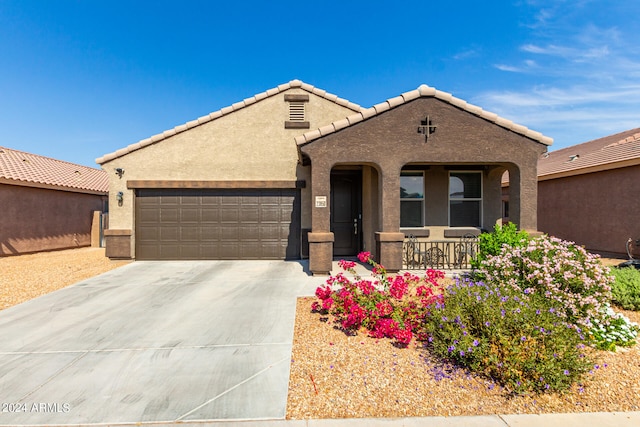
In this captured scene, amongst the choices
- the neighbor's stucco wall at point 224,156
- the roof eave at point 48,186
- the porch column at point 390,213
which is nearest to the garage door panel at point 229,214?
the neighbor's stucco wall at point 224,156

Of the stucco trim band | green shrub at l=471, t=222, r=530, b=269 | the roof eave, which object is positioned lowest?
green shrub at l=471, t=222, r=530, b=269

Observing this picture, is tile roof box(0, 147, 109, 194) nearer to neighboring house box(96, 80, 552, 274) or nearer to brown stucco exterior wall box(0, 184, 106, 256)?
brown stucco exterior wall box(0, 184, 106, 256)

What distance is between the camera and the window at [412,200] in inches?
379

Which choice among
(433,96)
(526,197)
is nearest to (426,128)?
(433,96)

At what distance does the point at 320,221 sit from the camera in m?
7.83

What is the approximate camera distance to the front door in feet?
34.3

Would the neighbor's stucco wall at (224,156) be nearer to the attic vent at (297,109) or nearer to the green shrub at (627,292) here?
the attic vent at (297,109)

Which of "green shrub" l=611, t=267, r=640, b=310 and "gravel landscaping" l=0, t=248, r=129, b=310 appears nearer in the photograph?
"green shrub" l=611, t=267, r=640, b=310

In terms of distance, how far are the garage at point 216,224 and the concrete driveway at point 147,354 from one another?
11.4 ft

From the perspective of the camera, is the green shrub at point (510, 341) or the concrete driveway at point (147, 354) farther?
the green shrub at point (510, 341)

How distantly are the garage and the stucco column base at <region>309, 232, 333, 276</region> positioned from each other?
274 cm

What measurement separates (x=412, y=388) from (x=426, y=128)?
6572 mm

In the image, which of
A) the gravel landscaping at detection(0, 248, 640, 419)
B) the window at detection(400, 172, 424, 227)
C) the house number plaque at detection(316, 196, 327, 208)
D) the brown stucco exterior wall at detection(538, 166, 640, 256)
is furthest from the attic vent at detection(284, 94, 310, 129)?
the brown stucco exterior wall at detection(538, 166, 640, 256)

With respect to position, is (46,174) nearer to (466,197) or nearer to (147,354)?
(147,354)
